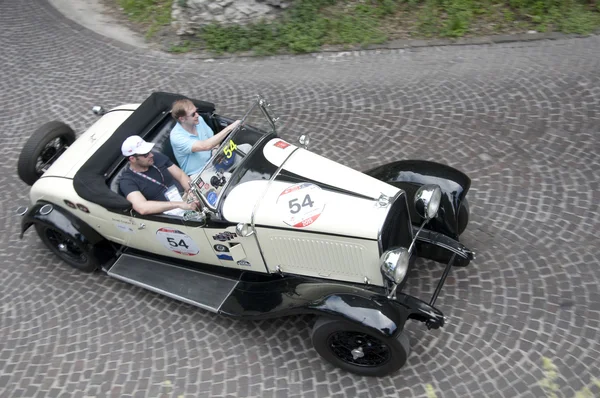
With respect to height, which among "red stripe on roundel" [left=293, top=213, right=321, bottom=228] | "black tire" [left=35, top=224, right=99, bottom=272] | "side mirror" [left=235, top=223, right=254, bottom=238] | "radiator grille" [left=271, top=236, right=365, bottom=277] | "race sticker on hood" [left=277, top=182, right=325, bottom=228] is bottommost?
"black tire" [left=35, top=224, right=99, bottom=272]

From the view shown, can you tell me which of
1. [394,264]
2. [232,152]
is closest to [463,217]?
[394,264]

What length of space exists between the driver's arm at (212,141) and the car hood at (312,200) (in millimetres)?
476

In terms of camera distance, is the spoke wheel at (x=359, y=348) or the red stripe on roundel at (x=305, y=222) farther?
the red stripe on roundel at (x=305, y=222)

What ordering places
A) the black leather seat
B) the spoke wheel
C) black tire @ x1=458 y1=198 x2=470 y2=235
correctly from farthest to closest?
1. the black leather seat
2. black tire @ x1=458 y1=198 x2=470 y2=235
3. the spoke wheel

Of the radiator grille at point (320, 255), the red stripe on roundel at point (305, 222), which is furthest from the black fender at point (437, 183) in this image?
the red stripe on roundel at point (305, 222)

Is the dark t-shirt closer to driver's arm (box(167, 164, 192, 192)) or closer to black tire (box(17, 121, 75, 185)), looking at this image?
driver's arm (box(167, 164, 192, 192))

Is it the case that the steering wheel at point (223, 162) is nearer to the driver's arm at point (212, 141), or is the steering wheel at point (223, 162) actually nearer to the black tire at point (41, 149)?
the driver's arm at point (212, 141)

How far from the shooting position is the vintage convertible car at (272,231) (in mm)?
4273

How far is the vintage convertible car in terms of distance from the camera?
4273 mm

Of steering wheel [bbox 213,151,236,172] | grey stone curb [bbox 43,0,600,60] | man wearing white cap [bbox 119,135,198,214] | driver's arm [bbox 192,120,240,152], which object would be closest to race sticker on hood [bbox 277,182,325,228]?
steering wheel [bbox 213,151,236,172]

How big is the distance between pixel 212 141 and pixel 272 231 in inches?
47.1

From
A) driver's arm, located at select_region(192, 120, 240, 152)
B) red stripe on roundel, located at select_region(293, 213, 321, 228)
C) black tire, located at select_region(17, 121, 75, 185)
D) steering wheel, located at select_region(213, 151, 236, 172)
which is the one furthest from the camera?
black tire, located at select_region(17, 121, 75, 185)

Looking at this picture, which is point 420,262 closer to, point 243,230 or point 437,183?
point 437,183

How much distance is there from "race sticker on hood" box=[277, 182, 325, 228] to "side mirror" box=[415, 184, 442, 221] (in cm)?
94
